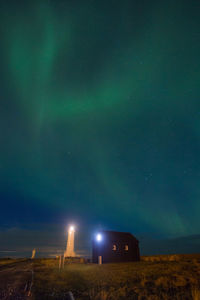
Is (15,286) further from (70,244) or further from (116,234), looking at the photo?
(70,244)

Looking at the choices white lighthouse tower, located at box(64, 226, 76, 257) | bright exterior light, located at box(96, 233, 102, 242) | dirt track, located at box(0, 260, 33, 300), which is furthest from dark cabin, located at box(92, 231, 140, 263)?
dirt track, located at box(0, 260, 33, 300)

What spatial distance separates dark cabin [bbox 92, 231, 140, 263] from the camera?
33.8 metres

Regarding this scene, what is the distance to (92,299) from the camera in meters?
7.32

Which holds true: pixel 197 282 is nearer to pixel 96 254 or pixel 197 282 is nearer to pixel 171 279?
pixel 171 279

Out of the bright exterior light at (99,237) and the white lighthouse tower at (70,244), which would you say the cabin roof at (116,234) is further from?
the white lighthouse tower at (70,244)

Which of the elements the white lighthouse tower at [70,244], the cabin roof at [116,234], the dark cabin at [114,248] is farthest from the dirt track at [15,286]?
the white lighthouse tower at [70,244]

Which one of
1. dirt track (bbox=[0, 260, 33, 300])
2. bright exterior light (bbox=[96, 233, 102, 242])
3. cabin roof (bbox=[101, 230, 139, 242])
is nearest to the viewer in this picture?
dirt track (bbox=[0, 260, 33, 300])

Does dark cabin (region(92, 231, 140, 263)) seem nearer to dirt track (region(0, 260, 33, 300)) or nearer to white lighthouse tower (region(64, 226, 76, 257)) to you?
white lighthouse tower (region(64, 226, 76, 257))

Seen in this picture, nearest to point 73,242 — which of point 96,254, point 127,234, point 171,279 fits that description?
point 96,254

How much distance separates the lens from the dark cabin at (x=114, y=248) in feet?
111

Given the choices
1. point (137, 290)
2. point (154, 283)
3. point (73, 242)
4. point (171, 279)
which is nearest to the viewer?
point (137, 290)

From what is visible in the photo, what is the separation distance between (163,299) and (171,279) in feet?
15.3

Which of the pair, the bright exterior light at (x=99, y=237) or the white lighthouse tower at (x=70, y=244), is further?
the white lighthouse tower at (x=70, y=244)

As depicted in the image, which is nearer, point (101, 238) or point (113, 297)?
point (113, 297)
